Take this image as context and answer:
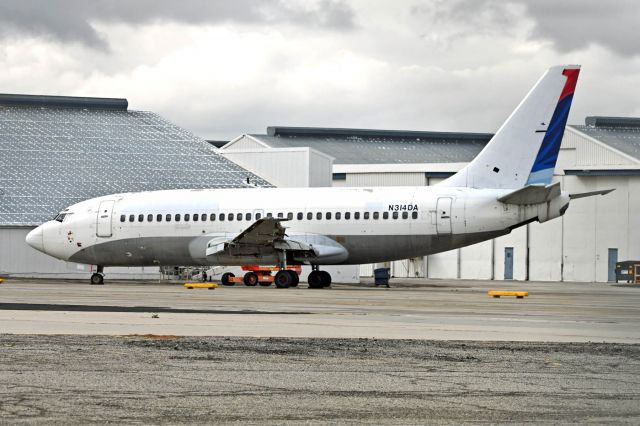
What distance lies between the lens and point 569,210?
6975cm

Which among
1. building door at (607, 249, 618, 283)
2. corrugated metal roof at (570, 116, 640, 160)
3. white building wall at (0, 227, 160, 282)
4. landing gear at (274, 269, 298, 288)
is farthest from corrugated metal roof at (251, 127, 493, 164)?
landing gear at (274, 269, 298, 288)

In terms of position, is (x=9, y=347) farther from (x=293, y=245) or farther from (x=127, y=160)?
(x=127, y=160)

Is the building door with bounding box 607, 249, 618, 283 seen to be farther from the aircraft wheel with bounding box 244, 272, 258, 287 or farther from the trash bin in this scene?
the aircraft wheel with bounding box 244, 272, 258, 287

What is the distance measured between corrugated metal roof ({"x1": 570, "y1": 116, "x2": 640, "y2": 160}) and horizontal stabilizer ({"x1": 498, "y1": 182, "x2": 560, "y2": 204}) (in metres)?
28.4

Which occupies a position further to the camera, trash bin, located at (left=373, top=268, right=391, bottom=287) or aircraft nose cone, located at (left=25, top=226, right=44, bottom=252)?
trash bin, located at (left=373, top=268, right=391, bottom=287)

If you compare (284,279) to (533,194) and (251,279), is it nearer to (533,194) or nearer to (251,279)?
(251,279)

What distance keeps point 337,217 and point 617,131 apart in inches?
1483

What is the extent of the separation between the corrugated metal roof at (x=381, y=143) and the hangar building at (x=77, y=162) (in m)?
15.2

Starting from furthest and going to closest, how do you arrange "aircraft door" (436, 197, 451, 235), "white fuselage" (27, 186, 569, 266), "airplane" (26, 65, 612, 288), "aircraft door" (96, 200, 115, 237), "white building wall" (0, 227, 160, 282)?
"white building wall" (0, 227, 160, 282), "aircraft door" (96, 200, 115, 237), "aircraft door" (436, 197, 451, 235), "white fuselage" (27, 186, 569, 266), "airplane" (26, 65, 612, 288)

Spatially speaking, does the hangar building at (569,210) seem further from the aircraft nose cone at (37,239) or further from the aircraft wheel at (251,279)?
the aircraft nose cone at (37,239)

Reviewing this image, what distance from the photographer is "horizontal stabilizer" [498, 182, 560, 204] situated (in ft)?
140

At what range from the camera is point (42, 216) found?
6419 centimetres

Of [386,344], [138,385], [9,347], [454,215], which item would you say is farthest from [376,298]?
[138,385]

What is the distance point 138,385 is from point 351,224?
110ft
